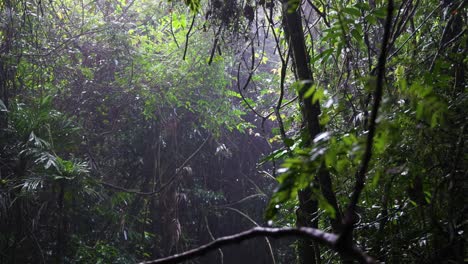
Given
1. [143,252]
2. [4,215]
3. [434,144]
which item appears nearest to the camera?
[434,144]

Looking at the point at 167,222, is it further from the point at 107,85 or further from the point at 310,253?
the point at 310,253

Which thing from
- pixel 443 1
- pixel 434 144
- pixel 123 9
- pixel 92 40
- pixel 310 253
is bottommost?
pixel 310 253

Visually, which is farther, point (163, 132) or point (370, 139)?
point (163, 132)

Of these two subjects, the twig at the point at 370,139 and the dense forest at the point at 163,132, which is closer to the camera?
the twig at the point at 370,139

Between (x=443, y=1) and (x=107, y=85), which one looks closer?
(x=443, y=1)

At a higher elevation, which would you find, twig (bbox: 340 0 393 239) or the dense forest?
the dense forest

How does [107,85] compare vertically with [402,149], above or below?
above

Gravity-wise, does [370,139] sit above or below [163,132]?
below

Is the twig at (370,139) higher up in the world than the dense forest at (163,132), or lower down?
lower down

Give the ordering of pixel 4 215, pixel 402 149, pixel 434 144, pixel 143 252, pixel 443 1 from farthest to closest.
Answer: pixel 143 252
pixel 4 215
pixel 443 1
pixel 402 149
pixel 434 144

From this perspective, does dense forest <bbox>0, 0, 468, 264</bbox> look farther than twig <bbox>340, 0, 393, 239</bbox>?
Yes

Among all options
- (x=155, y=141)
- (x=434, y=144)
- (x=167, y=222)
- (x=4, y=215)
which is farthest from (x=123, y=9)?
(x=434, y=144)

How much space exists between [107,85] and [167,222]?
1465 mm

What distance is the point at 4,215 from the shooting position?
3.28m
